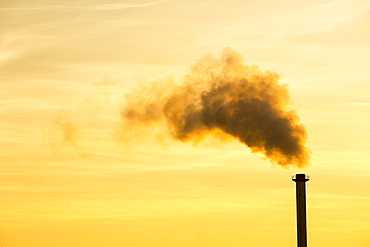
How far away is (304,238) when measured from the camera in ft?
189

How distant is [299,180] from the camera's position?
59562 millimetres

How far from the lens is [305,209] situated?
190 ft

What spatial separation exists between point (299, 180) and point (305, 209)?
2.98 metres

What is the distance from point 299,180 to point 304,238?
5.50 meters

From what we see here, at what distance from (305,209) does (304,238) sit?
8.67ft

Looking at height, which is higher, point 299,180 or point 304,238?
point 299,180
